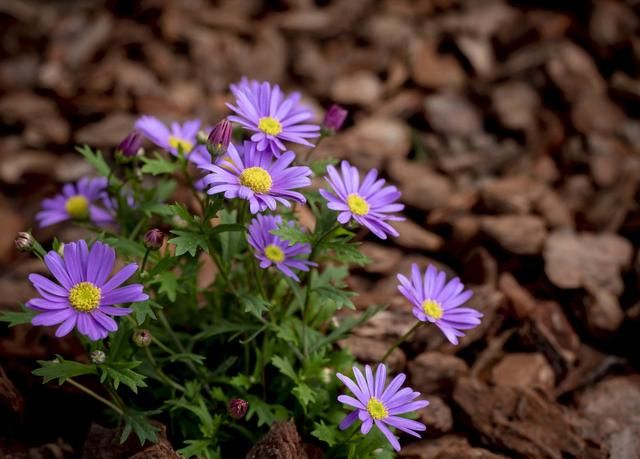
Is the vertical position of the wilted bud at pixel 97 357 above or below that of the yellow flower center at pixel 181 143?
below

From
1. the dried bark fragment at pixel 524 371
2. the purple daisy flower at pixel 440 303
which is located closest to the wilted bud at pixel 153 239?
the purple daisy flower at pixel 440 303

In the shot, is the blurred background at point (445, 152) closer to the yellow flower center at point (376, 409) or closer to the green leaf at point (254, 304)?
the yellow flower center at point (376, 409)

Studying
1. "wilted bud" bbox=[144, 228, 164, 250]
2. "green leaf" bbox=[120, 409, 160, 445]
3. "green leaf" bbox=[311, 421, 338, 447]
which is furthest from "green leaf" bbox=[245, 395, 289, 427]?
"wilted bud" bbox=[144, 228, 164, 250]

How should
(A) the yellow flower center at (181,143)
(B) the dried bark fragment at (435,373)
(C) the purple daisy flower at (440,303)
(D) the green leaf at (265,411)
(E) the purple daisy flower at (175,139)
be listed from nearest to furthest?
(C) the purple daisy flower at (440,303) → (D) the green leaf at (265,411) → (E) the purple daisy flower at (175,139) → (A) the yellow flower center at (181,143) → (B) the dried bark fragment at (435,373)

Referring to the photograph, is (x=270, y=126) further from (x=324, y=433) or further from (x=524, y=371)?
(x=524, y=371)

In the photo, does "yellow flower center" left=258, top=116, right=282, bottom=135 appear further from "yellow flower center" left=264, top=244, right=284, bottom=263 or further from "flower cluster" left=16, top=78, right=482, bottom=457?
Result: "yellow flower center" left=264, top=244, right=284, bottom=263

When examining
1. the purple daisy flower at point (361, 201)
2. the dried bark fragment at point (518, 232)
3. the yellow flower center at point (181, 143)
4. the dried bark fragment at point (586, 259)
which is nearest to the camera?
the purple daisy flower at point (361, 201)

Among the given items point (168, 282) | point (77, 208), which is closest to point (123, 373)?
point (168, 282)
